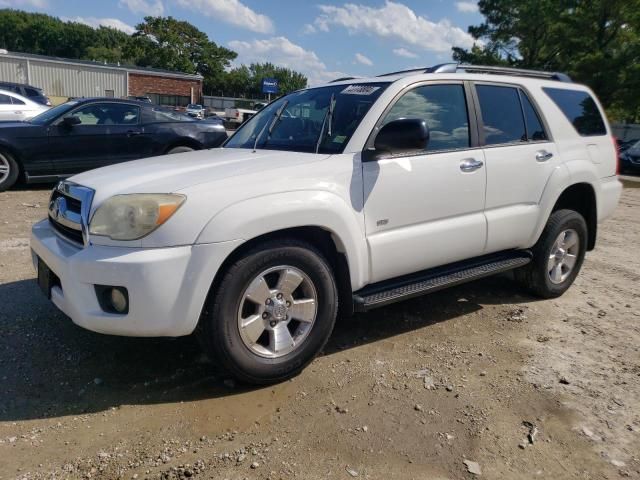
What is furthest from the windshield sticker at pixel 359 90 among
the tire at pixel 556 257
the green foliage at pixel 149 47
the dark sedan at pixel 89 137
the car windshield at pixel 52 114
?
the green foliage at pixel 149 47

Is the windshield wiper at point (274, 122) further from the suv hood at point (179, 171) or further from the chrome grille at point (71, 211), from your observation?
the chrome grille at point (71, 211)

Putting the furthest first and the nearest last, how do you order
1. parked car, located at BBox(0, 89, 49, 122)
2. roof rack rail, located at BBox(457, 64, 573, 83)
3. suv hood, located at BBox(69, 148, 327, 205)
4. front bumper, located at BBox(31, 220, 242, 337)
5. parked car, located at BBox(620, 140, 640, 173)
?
1. parked car, located at BBox(620, 140, 640, 173)
2. parked car, located at BBox(0, 89, 49, 122)
3. roof rack rail, located at BBox(457, 64, 573, 83)
4. suv hood, located at BBox(69, 148, 327, 205)
5. front bumper, located at BBox(31, 220, 242, 337)

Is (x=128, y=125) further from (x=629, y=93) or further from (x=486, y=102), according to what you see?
(x=629, y=93)

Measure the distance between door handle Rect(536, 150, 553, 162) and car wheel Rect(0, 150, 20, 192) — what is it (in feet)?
24.9

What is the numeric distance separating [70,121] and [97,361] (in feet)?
20.5

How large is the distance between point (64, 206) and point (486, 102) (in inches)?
120

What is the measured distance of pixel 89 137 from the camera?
8.41 metres

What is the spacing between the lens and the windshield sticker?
3457mm

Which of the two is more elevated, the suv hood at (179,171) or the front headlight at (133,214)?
the suv hood at (179,171)

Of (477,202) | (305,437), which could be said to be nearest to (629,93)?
(477,202)

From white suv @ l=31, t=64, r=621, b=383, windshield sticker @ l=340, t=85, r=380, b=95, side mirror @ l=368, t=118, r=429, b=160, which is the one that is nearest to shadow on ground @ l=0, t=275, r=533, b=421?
white suv @ l=31, t=64, r=621, b=383

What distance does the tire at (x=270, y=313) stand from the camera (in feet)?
8.80

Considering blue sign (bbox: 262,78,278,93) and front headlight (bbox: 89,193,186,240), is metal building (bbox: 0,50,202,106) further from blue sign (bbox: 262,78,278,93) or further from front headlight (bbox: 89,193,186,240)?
front headlight (bbox: 89,193,186,240)

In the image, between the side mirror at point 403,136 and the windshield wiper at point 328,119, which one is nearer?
the side mirror at point 403,136
